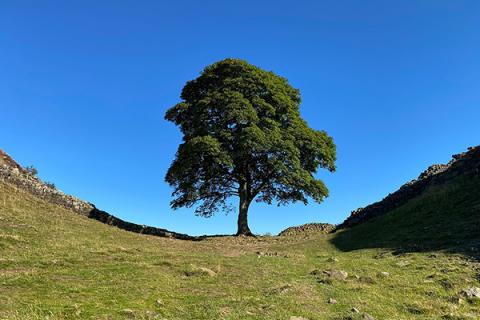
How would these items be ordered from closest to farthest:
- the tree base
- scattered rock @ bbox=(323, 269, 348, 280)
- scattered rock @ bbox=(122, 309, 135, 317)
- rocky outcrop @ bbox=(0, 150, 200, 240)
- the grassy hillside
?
1. scattered rock @ bbox=(122, 309, 135, 317)
2. the grassy hillside
3. scattered rock @ bbox=(323, 269, 348, 280)
4. rocky outcrop @ bbox=(0, 150, 200, 240)
5. the tree base

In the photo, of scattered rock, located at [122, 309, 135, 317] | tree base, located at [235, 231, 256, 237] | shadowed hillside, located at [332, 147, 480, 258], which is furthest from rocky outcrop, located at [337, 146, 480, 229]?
scattered rock, located at [122, 309, 135, 317]

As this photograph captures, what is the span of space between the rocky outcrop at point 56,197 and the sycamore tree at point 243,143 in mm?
4454

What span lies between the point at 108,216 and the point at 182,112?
1143 centimetres

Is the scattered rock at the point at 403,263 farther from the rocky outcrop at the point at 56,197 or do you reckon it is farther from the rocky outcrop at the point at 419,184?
the rocky outcrop at the point at 419,184

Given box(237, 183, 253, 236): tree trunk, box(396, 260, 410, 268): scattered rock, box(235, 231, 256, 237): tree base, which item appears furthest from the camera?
box(237, 183, 253, 236): tree trunk

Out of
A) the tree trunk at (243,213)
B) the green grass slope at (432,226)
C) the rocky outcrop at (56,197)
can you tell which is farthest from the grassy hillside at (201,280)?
the tree trunk at (243,213)

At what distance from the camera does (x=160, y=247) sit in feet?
89.8

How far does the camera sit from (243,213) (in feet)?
135

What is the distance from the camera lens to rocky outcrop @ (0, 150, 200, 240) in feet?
111

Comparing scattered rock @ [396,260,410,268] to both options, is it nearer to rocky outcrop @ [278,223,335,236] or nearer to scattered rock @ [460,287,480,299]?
scattered rock @ [460,287,480,299]

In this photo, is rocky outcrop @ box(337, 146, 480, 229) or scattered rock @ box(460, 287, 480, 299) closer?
scattered rock @ box(460, 287, 480, 299)

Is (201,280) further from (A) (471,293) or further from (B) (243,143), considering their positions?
(B) (243,143)

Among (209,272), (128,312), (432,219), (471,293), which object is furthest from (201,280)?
(432,219)

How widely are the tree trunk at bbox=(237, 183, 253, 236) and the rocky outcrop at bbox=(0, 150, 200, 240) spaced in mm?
4623
